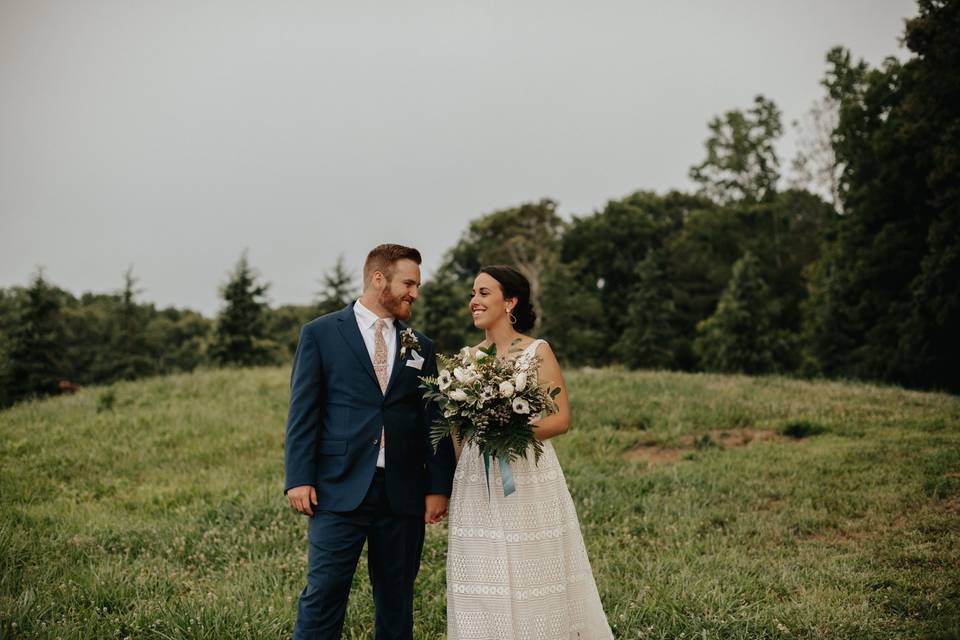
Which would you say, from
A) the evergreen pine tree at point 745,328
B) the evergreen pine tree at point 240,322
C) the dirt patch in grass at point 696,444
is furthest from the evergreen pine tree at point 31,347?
the evergreen pine tree at point 745,328

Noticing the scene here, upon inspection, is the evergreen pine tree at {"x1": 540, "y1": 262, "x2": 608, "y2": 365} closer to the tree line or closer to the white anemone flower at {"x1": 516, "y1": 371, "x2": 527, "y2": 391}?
the tree line

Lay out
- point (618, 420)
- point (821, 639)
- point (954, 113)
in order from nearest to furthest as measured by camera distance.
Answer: point (821, 639) → point (618, 420) → point (954, 113)

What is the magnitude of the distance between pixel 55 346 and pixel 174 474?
2554cm

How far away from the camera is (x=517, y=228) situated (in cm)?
4312

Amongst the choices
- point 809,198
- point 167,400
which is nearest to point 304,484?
point 167,400

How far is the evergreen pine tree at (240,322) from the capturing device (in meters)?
33.1

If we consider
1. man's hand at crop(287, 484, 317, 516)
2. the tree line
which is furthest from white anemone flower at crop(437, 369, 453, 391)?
the tree line

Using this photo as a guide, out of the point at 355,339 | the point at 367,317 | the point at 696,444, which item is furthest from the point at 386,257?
the point at 696,444

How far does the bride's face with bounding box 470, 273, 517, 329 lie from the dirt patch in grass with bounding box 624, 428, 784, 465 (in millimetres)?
6133

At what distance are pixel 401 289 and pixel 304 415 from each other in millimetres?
964

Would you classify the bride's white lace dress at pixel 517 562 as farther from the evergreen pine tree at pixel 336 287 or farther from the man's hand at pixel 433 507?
the evergreen pine tree at pixel 336 287

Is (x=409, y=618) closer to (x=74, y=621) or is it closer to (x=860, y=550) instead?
(x=74, y=621)

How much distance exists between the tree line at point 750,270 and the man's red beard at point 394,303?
21.5m

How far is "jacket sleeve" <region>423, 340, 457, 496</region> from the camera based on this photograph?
4148 millimetres
